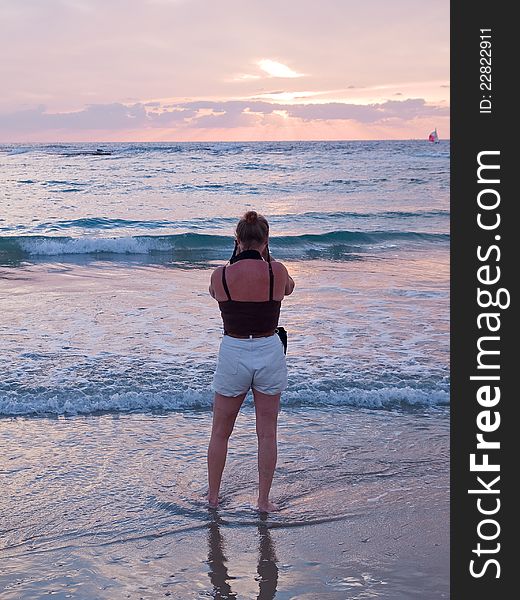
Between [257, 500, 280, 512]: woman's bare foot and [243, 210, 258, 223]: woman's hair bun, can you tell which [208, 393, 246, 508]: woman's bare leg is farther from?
[243, 210, 258, 223]: woman's hair bun

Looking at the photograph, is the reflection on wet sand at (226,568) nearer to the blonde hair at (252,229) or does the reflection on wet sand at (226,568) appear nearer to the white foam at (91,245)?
the blonde hair at (252,229)

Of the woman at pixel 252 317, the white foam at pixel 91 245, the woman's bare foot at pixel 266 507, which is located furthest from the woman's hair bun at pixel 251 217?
the white foam at pixel 91 245

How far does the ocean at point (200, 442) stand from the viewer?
4070 millimetres

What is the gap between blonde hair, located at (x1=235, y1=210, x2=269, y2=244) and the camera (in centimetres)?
460

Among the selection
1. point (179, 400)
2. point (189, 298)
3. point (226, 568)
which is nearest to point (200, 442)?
point (179, 400)

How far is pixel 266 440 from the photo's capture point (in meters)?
4.88

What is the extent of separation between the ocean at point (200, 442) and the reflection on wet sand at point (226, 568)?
13 millimetres

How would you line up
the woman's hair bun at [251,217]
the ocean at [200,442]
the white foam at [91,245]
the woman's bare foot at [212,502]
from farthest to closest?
the white foam at [91,245] < the woman's bare foot at [212,502] < the woman's hair bun at [251,217] < the ocean at [200,442]

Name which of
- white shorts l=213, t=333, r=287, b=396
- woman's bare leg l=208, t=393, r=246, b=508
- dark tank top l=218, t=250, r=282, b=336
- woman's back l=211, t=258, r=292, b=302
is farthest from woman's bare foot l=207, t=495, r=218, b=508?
woman's back l=211, t=258, r=292, b=302

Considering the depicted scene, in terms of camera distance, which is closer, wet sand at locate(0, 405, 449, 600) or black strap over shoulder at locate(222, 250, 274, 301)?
wet sand at locate(0, 405, 449, 600)

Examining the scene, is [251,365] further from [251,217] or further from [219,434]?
[251,217]

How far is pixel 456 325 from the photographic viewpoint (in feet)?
13.4

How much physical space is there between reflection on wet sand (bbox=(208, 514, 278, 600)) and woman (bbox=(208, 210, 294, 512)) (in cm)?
71

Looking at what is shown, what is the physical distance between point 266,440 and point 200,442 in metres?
1.34
